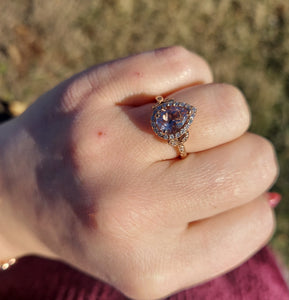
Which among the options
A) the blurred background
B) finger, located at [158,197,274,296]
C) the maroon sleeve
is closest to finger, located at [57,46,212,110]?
finger, located at [158,197,274,296]

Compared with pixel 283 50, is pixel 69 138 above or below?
above

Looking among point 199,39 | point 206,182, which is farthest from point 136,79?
point 199,39

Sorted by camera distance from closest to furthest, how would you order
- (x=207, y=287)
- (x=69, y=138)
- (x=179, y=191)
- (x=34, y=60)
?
(x=179, y=191), (x=69, y=138), (x=207, y=287), (x=34, y=60)

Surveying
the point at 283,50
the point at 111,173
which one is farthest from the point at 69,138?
the point at 283,50

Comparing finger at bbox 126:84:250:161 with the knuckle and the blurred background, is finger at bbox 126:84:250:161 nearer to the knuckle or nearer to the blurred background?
the knuckle

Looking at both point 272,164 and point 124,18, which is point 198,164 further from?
point 124,18

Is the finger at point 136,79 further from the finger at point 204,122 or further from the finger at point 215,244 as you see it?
the finger at point 215,244
